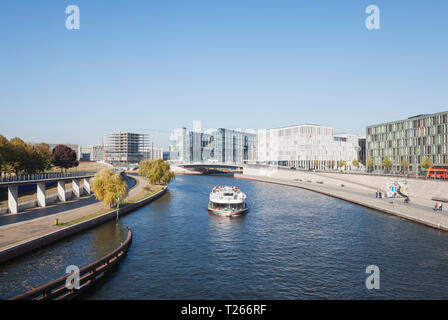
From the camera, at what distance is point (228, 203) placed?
65.8m

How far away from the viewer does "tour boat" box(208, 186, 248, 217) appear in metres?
63.7

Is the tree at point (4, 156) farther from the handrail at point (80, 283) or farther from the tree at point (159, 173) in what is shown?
the handrail at point (80, 283)

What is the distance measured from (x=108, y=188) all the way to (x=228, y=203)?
24213 millimetres

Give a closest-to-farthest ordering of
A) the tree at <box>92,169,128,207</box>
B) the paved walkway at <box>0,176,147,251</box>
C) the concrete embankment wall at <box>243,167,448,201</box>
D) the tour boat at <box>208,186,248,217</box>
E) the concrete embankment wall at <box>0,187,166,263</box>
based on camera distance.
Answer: the concrete embankment wall at <box>0,187,166,263</box>, the paved walkway at <box>0,176,147,251</box>, the tree at <box>92,169,128,207</box>, the tour boat at <box>208,186,248,217</box>, the concrete embankment wall at <box>243,167,448,201</box>

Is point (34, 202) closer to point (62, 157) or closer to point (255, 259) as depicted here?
point (255, 259)

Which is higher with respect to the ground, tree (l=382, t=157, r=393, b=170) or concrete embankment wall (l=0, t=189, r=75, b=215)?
tree (l=382, t=157, r=393, b=170)

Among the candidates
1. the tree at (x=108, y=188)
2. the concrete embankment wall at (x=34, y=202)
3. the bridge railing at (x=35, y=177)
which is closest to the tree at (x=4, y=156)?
the bridge railing at (x=35, y=177)

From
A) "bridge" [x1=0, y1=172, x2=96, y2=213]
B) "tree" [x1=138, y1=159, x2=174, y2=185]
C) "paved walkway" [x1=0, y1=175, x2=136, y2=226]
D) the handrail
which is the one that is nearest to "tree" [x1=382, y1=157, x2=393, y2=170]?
"tree" [x1=138, y1=159, x2=174, y2=185]

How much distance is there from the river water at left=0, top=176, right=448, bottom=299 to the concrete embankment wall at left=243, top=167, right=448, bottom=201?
24.5 meters

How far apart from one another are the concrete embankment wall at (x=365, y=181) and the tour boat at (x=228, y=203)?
44.2 m

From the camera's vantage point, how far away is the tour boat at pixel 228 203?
63.7 m

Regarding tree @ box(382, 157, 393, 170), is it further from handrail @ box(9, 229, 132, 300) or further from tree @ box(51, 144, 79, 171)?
tree @ box(51, 144, 79, 171)

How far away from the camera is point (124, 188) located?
205 ft
